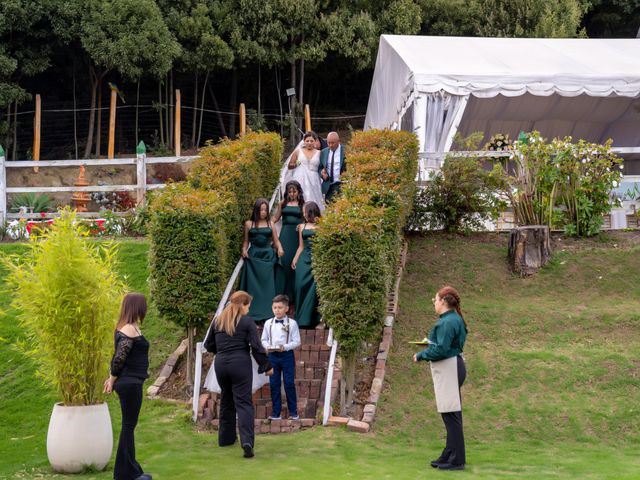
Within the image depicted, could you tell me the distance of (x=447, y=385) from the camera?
27.1 feet

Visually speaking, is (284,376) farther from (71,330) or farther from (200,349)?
(71,330)

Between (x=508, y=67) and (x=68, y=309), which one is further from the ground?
(x=508, y=67)

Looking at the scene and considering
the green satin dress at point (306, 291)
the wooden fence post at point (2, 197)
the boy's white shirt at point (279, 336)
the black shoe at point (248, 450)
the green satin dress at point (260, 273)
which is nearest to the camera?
the black shoe at point (248, 450)

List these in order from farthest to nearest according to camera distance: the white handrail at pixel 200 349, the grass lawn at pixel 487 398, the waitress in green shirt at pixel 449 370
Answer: the white handrail at pixel 200 349, the grass lawn at pixel 487 398, the waitress in green shirt at pixel 449 370

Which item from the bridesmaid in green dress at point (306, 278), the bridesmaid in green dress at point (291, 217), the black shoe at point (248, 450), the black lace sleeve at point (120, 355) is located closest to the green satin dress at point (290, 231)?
the bridesmaid in green dress at point (291, 217)

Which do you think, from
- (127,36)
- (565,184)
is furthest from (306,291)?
(127,36)

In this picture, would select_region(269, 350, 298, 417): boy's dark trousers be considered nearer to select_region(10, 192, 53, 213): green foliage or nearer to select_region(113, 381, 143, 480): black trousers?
→ select_region(113, 381, 143, 480): black trousers

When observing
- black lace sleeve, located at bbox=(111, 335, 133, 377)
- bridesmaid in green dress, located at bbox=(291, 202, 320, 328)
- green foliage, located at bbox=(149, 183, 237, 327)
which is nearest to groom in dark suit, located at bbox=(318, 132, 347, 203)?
bridesmaid in green dress, located at bbox=(291, 202, 320, 328)

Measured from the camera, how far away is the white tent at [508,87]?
1967cm

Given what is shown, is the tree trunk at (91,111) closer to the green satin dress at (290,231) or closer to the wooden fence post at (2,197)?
the wooden fence post at (2,197)

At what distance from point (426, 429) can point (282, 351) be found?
1.66m

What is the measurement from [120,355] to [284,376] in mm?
2491

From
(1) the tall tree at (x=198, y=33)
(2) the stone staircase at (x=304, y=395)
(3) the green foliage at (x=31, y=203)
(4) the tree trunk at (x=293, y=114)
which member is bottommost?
(2) the stone staircase at (x=304, y=395)

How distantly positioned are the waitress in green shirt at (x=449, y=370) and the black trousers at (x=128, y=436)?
2356 mm
